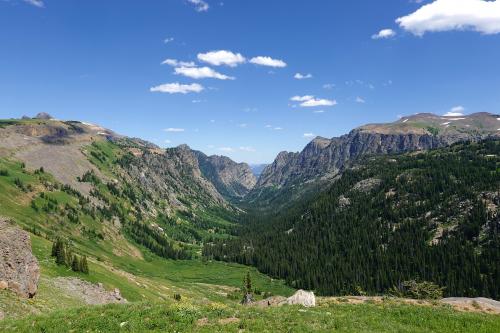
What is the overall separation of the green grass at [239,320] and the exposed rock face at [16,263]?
1569cm

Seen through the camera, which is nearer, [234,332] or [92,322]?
[234,332]

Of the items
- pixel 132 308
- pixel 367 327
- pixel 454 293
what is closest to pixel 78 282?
pixel 132 308

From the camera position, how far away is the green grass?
29656 millimetres

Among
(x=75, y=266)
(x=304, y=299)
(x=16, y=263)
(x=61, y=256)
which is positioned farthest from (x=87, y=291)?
(x=304, y=299)

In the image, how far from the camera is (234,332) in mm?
28328

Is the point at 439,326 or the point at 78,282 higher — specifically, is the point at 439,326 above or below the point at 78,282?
above

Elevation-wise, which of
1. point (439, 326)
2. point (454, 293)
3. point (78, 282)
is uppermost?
point (439, 326)

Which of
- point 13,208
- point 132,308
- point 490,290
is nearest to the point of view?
point 132,308

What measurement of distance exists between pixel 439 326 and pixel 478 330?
2.70 m

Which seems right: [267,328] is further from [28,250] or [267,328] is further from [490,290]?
[490,290]

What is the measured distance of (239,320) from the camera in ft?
102

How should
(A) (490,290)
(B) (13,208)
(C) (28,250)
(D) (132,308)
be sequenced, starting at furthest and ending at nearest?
(B) (13,208) → (A) (490,290) → (C) (28,250) → (D) (132,308)

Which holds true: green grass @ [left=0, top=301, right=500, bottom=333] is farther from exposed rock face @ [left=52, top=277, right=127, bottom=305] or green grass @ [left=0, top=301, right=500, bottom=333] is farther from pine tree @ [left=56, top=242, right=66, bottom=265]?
pine tree @ [left=56, top=242, right=66, bottom=265]

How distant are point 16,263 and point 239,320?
34517 mm
